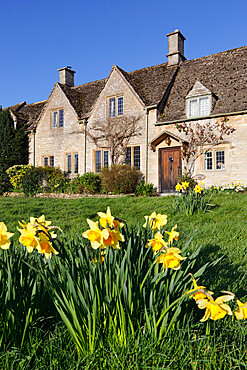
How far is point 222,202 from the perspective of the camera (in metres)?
7.68

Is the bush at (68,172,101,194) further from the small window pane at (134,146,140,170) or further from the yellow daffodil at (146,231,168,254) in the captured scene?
the yellow daffodil at (146,231,168,254)

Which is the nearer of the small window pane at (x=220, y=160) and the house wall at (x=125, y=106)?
the small window pane at (x=220, y=160)

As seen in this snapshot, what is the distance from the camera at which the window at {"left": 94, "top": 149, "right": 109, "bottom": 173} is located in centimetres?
1831

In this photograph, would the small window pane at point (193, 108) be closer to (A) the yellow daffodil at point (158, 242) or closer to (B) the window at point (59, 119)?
(B) the window at point (59, 119)

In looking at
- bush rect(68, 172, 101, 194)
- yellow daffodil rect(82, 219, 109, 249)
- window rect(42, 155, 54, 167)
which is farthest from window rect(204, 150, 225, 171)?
yellow daffodil rect(82, 219, 109, 249)

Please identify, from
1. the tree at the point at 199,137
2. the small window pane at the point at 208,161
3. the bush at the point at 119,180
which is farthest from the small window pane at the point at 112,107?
the small window pane at the point at 208,161

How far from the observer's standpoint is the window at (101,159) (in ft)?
60.1

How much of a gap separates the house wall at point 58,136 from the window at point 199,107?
316 inches

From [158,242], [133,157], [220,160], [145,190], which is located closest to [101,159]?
[133,157]

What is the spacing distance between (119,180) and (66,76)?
41.8ft

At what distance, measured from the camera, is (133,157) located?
17141 millimetres

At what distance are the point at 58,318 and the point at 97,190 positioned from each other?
48.6 feet

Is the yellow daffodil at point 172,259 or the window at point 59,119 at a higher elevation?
the window at point 59,119

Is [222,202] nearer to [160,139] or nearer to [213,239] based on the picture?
[213,239]
